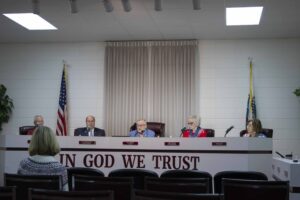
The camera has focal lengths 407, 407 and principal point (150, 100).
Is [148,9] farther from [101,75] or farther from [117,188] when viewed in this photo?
[117,188]

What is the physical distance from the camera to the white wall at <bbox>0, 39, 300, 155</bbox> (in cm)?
910

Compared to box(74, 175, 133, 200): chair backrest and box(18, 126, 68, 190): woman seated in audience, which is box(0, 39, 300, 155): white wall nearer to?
box(18, 126, 68, 190): woman seated in audience

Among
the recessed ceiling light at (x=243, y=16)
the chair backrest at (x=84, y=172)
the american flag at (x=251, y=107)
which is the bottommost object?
the chair backrest at (x=84, y=172)

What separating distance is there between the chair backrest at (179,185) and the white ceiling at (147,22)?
4142 mm

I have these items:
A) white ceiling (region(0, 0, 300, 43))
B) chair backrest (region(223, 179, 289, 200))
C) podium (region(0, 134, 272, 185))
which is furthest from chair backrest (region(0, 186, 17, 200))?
white ceiling (region(0, 0, 300, 43))

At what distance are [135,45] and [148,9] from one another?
250cm

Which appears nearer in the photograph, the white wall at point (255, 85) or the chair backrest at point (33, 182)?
the chair backrest at point (33, 182)

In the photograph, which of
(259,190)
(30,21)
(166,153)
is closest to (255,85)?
(166,153)

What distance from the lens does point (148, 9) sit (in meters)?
7.17

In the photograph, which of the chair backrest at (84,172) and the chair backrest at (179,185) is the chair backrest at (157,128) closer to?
the chair backrest at (84,172)

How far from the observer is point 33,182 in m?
3.30

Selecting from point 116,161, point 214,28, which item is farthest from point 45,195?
point 214,28

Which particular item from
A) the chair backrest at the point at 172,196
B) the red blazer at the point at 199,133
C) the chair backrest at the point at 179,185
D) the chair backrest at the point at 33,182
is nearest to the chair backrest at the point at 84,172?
the chair backrest at the point at 33,182

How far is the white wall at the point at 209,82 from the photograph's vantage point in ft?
29.9
